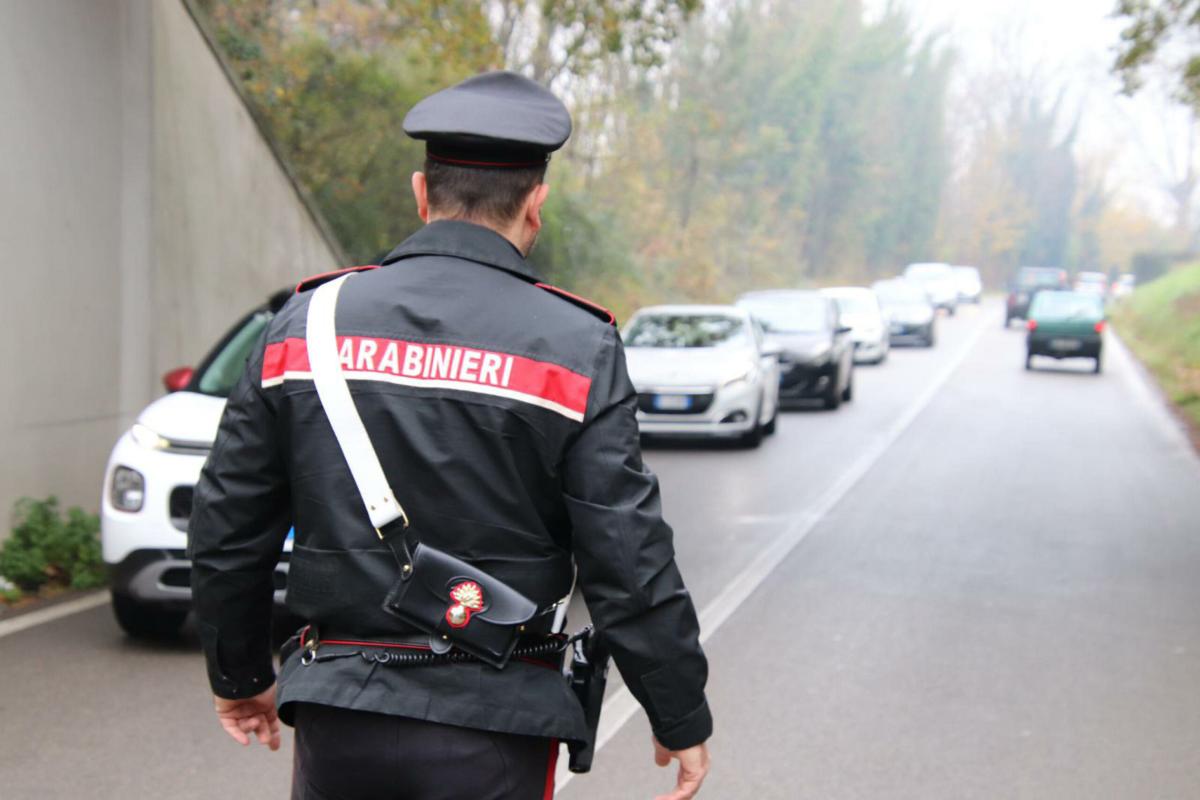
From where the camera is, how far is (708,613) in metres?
8.23

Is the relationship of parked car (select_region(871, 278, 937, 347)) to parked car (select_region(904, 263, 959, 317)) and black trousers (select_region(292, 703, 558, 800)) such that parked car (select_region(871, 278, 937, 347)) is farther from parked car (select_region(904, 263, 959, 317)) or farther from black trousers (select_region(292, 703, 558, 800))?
black trousers (select_region(292, 703, 558, 800))

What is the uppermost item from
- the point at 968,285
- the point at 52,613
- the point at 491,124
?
the point at 491,124

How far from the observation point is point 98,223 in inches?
401

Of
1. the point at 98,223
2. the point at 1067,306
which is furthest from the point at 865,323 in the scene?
the point at 98,223

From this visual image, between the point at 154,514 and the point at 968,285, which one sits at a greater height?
the point at 154,514

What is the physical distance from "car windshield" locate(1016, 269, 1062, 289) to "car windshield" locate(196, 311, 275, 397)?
161 feet

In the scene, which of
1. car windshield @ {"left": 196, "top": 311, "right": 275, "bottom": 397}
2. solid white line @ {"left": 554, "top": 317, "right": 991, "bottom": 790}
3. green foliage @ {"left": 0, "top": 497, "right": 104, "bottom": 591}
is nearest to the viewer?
solid white line @ {"left": 554, "top": 317, "right": 991, "bottom": 790}

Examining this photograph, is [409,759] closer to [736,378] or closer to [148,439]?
[148,439]

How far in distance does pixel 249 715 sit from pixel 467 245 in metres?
1.01

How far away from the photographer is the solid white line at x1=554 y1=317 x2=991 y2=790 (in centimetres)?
607

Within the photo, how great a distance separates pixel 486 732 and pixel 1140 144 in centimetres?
7767

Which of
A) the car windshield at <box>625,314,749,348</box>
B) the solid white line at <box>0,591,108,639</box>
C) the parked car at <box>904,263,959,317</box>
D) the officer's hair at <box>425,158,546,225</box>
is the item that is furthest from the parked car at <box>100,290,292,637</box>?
the parked car at <box>904,263,959,317</box>

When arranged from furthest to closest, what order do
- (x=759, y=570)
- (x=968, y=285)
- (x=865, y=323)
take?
(x=968, y=285)
(x=865, y=323)
(x=759, y=570)

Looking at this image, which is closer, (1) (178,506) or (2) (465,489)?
(2) (465,489)
